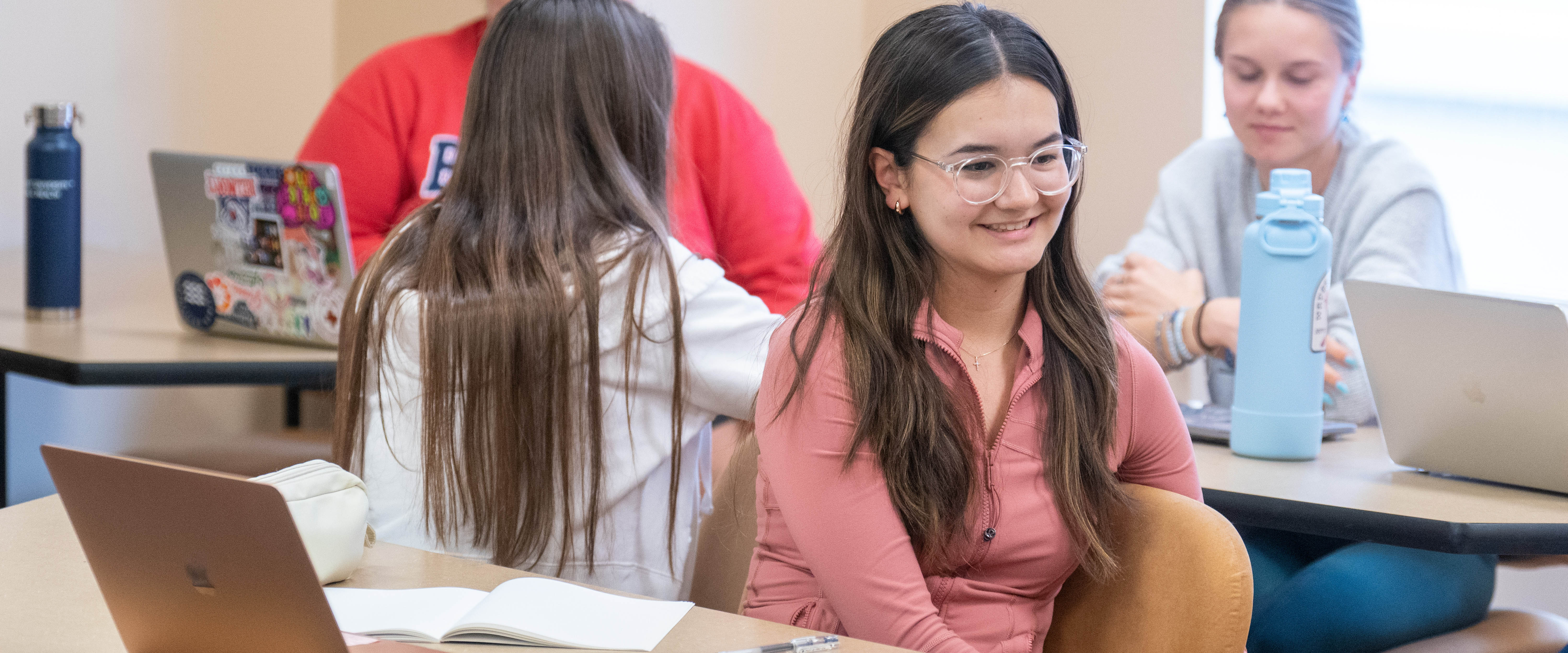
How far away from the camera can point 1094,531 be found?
1.17 meters

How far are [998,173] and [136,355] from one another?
1.29 meters

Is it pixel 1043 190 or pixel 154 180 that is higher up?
pixel 1043 190

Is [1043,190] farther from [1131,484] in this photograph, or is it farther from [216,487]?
[216,487]

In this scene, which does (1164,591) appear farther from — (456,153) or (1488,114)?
(1488,114)

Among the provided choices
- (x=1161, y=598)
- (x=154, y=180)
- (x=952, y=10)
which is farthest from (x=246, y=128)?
(x=1161, y=598)

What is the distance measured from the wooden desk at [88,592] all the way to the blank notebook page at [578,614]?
2cm

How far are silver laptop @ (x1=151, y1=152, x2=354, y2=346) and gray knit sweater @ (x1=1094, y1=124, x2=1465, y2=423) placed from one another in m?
1.19

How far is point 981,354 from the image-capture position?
127 cm

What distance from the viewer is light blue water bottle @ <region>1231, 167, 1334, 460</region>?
4.83ft


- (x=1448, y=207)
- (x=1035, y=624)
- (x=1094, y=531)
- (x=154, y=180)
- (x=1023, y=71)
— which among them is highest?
(x=1023, y=71)

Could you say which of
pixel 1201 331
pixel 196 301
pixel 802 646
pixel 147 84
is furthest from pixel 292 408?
pixel 802 646

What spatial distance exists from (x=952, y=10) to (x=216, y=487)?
0.78 m

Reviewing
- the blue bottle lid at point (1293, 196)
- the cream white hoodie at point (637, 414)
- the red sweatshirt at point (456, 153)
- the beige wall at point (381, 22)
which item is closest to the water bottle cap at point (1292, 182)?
the blue bottle lid at point (1293, 196)

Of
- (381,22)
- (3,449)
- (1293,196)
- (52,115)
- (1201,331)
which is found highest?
(381,22)
